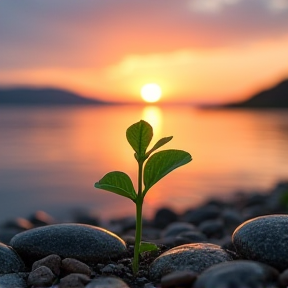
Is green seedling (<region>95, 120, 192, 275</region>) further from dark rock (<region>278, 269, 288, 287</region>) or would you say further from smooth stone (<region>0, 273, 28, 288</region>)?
dark rock (<region>278, 269, 288, 287</region>)

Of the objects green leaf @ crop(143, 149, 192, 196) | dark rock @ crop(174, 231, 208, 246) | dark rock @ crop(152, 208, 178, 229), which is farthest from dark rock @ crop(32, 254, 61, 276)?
dark rock @ crop(152, 208, 178, 229)

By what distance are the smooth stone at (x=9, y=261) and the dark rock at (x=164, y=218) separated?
25.2 ft

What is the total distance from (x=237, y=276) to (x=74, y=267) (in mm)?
1254

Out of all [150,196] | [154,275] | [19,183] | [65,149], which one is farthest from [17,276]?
[65,149]

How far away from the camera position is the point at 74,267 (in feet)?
11.8

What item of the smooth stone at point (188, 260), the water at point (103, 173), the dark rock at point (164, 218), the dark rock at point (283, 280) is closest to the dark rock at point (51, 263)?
the smooth stone at point (188, 260)

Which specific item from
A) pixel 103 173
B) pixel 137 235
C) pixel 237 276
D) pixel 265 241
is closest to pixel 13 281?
pixel 137 235

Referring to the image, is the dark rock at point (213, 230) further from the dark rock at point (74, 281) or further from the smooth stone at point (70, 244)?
the dark rock at point (74, 281)

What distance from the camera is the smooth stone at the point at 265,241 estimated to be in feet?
11.0

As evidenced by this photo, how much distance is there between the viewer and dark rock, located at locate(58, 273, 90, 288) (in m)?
3.25

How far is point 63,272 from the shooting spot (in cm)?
366

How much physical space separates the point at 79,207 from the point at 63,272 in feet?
40.8

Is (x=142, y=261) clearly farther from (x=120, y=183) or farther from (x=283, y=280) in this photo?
(x=283, y=280)

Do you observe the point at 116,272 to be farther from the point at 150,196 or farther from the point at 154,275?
the point at 150,196
